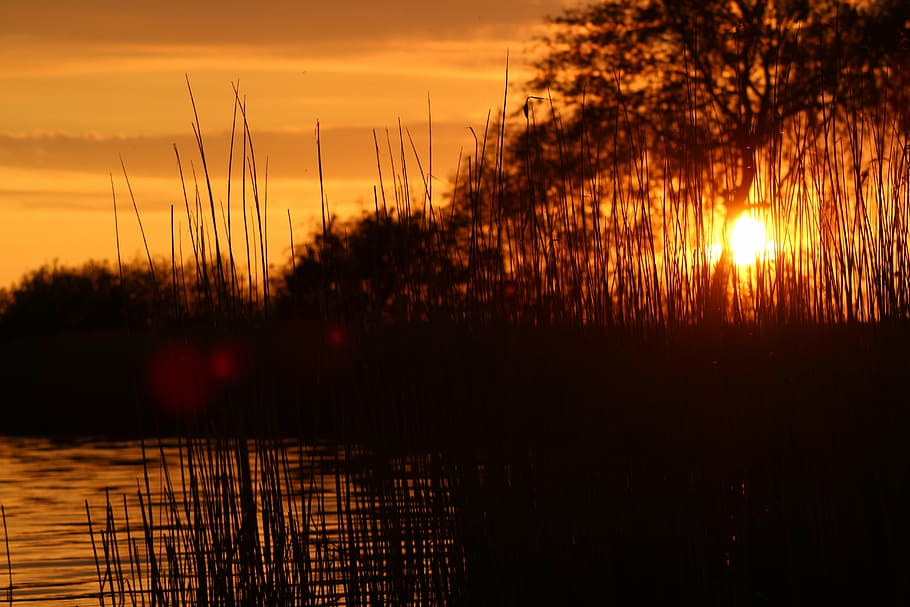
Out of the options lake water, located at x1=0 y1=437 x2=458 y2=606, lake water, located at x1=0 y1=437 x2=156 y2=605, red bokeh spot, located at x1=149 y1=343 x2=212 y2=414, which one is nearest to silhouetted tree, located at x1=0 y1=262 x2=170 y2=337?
lake water, located at x1=0 y1=437 x2=156 y2=605

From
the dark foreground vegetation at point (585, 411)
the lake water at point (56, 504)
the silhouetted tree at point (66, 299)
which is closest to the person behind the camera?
the dark foreground vegetation at point (585, 411)

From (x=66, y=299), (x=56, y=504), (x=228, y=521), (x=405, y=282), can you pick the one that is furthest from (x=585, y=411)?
(x=66, y=299)

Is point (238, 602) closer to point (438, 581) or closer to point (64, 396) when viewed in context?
point (438, 581)

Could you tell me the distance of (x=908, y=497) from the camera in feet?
10.9

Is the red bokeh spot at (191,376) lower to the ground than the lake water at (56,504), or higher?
higher

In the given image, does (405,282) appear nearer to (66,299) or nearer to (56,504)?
(56,504)

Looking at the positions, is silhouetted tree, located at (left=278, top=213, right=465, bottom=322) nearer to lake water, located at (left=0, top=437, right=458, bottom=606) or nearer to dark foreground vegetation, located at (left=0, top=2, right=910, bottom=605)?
dark foreground vegetation, located at (left=0, top=2, right=910, bottom=605)

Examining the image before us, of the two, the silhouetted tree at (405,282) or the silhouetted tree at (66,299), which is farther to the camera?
the silhouetted tree at (66,299)

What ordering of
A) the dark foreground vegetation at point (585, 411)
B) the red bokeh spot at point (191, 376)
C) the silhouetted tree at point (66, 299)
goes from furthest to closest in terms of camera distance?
1. the silhouetted tree at point (66, 299)
2. the dark foreground vegetation at point (585, 411)
3. the red bokeh spot at point (191, 376)

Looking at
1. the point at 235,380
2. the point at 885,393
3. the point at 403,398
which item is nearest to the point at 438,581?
the point at 403,398

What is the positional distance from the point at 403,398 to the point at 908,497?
4.32 feet

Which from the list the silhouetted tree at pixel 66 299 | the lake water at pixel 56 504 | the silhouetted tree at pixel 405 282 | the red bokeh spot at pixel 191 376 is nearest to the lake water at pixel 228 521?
the lake water at pixel 56 504

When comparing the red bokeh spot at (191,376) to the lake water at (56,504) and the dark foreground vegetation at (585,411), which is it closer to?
the dark foreground vegetation at (585,411)

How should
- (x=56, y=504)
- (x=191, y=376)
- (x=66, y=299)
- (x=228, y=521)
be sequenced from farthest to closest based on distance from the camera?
(x=66, y=299) → (x=56, y=504) → (x=228, y=521) → (x=191, y=376)
